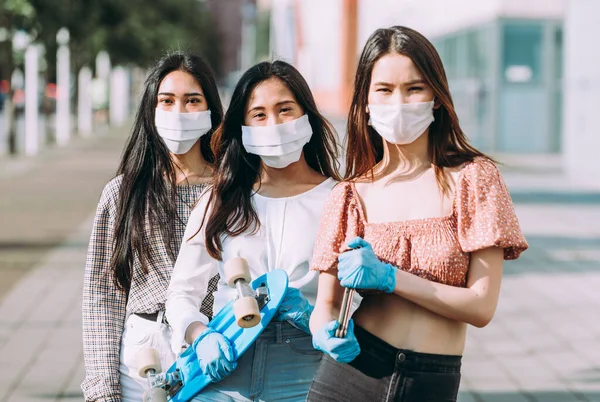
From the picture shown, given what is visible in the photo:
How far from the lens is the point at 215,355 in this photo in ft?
9.29

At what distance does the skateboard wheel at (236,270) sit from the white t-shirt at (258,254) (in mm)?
138

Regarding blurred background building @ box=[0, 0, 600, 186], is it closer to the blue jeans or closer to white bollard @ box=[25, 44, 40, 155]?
white bollard @ box=[25, 44, 40, 155]

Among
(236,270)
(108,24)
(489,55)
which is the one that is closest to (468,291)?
(236,270)

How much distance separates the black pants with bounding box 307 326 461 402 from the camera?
2629 millimetres

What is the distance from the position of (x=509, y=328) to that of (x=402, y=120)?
539 cm

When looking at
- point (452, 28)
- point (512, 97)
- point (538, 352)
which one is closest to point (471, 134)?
point (512, 97)

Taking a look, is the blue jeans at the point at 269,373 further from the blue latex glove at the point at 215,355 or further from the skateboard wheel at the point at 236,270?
the skateboard wheel at the point at 236,270

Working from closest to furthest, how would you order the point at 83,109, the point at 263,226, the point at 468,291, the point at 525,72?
the point at 468,291, the point at 263,226, the point at 525,72, the point at 83,109

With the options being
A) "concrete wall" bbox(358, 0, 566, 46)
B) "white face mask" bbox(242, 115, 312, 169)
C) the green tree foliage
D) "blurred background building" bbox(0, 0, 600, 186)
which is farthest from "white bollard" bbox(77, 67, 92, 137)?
"white face mask" bbox(242, 115, 312, 169)

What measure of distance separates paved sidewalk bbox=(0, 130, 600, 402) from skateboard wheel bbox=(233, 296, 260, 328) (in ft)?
11.2

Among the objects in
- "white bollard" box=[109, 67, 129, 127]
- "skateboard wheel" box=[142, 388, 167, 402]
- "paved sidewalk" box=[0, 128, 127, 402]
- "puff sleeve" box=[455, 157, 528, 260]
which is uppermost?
"white bollard" box=[109, 67, 129, 127]

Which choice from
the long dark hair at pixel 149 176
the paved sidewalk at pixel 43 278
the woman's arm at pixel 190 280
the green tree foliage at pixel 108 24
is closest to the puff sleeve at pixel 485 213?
the woman's arm at pixel 190 280

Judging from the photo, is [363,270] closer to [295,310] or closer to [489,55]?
[295,310]

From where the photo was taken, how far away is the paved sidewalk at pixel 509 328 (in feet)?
20.7
